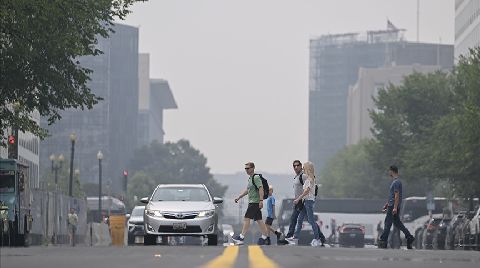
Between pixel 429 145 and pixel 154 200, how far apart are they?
51727mm

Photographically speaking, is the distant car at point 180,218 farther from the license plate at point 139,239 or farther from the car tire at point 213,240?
the license plate at point 139,239

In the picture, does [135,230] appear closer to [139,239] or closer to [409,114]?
[139,239]

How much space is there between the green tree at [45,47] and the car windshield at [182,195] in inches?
231

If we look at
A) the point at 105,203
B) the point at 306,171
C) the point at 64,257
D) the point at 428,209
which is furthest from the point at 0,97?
the point at 105,203

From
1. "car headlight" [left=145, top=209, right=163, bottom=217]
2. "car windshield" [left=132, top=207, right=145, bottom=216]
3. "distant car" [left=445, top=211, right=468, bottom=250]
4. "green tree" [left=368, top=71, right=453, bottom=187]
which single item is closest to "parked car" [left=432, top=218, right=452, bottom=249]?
"distant car" [left=445, top=211, right=468, bottom=250]

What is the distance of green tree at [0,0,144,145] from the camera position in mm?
40906

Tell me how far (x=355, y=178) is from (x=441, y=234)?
99.7 metres

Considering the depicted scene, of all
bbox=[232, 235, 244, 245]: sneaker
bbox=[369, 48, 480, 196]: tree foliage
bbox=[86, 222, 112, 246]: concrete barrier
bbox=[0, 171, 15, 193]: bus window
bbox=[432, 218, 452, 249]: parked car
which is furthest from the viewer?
bbox=[369, 48, 480, 196]: tree foliage

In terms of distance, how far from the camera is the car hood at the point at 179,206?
37188 mm

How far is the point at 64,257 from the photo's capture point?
2444 centimetres

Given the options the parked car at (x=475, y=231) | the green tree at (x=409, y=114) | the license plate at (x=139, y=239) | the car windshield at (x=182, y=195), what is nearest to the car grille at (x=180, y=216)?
the car windshield at (x=182, y=195)

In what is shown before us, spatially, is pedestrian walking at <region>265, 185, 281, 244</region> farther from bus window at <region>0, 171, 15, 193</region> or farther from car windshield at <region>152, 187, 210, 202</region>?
bus window at <region>0, 171, 15, 193</region>

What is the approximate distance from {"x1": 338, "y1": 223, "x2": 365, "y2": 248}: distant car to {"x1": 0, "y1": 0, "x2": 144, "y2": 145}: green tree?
46.9 metres

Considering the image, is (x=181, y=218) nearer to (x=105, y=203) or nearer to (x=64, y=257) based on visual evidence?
(x=64, y=257)
